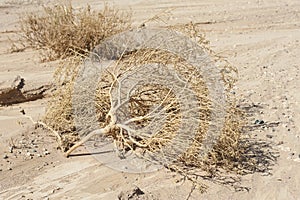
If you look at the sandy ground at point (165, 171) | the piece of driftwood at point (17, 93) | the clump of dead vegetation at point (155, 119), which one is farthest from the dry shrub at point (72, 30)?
the clump of dead vegetation at point (155, 119)

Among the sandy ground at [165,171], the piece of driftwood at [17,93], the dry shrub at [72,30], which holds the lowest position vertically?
the sandy ground at [165,171]

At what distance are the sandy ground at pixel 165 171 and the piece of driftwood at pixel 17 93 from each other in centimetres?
21

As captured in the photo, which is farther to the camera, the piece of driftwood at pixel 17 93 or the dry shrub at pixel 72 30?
the dry shrub at pixel 72 30

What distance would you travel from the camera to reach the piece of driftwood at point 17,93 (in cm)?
728

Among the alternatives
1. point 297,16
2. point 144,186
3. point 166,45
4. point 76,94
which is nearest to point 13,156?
point 76,94

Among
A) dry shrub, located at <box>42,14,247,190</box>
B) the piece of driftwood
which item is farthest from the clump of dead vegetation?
the piece of driftwood

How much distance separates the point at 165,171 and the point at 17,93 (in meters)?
2.98

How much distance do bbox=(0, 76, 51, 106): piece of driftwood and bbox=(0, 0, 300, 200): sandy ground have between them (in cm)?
21

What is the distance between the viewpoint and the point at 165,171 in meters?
5.18

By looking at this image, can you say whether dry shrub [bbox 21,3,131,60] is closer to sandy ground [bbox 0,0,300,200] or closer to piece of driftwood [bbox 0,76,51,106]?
sandy ground [bbox 0,0,300,200]

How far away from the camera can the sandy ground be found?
491 cm

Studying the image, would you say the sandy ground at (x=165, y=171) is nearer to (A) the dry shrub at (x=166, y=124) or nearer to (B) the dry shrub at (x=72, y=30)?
(A) the dry shrub at (x=166, y=124)

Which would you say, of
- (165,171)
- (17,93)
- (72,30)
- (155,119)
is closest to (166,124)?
(155,119)

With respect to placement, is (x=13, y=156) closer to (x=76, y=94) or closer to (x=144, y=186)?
(x=76, y=94)
